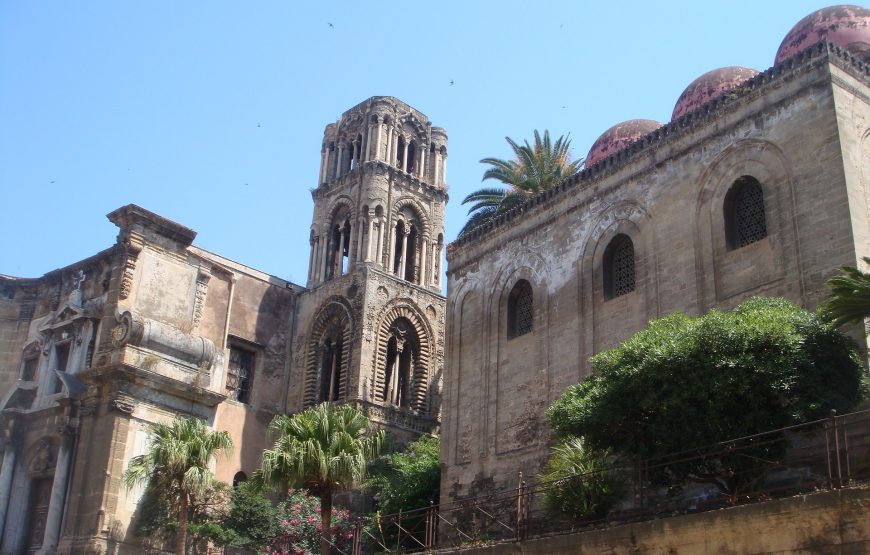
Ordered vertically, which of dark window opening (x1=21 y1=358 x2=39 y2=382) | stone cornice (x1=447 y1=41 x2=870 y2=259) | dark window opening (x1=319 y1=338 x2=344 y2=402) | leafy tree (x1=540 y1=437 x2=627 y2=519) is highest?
stone cornice (x1=447 y1=41 x2=870 y2=259)

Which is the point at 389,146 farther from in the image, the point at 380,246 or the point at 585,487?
the point at 585,487

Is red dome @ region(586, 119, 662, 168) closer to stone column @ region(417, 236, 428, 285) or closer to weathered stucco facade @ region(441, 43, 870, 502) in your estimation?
weathered stucco facade @ region(441, 43, 870, 502)

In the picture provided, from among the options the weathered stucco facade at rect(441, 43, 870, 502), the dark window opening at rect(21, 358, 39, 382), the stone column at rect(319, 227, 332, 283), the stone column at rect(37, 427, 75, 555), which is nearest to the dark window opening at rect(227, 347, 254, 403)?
the stone column at rect(319, 227, 332, 283)

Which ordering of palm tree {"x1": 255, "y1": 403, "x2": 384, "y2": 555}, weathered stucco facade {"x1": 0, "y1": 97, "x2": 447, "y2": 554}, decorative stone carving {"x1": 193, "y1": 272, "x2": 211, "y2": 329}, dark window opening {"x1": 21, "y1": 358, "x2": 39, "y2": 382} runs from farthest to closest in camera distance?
dark window opening {"x1": 21, "y1": 358, "x2": 39, "y2": 382}
decorative stone carving {"x1": 193, "y1": 272, "x2": 211, "y2": 329}
weathered stucco facade {"x1": 0, "y1": 97, "x2": 447, "y2": 554}
palm tree {"x1": 255, "y1": 403, "x2": 384, "y2": 555}

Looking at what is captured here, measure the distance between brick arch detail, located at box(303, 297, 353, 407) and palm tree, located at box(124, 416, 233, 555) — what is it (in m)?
10.7

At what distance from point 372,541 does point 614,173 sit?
11.3 m

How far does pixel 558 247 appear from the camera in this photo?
25328 millimetres

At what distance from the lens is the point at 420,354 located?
40.0 m

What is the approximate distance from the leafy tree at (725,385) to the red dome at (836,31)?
8.24 meters

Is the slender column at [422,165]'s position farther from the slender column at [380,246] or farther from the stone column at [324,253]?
the stone column at [324,253]

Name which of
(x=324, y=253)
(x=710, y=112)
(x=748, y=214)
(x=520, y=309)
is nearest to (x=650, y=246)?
(x=748, y=214)

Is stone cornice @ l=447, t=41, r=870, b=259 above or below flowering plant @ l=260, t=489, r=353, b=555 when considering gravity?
above

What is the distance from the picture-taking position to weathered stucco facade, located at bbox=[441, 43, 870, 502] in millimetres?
19375

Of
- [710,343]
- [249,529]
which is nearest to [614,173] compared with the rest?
[710,343]
